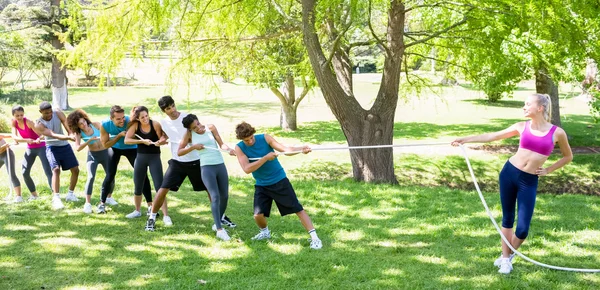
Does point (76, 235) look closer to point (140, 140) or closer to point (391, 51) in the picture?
point (140, 140)

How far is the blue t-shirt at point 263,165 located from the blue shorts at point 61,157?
3.28m

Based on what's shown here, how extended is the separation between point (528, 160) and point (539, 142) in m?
0.17

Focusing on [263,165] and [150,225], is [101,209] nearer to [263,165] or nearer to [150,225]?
[150,225]

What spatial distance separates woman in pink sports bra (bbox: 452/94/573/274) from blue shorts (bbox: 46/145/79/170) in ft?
18.7

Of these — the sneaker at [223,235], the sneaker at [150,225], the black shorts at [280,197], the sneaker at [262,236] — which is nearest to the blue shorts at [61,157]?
the sneaker at [150,225]

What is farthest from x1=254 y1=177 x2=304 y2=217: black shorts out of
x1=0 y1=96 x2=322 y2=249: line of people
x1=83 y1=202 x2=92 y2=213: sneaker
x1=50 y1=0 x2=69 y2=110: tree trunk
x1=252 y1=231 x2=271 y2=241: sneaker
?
x1=50 y1=0 x2=69 y2=110: tree trunk

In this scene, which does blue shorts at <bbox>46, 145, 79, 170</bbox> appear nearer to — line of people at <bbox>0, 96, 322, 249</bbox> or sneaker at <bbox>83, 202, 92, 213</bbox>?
line of people at <bbox>0, 96, 322, 249</bbox>

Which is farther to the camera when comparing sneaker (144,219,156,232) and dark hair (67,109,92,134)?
dark hair (67,109,92,134)

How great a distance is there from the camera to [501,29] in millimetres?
9312

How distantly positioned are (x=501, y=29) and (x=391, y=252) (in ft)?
17.7

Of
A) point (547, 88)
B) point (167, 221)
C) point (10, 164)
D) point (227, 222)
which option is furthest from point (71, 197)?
point (547, 88)

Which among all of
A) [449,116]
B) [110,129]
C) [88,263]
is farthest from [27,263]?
[449,116]

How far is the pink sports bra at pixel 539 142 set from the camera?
14.9 feet

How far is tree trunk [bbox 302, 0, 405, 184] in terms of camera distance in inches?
393
